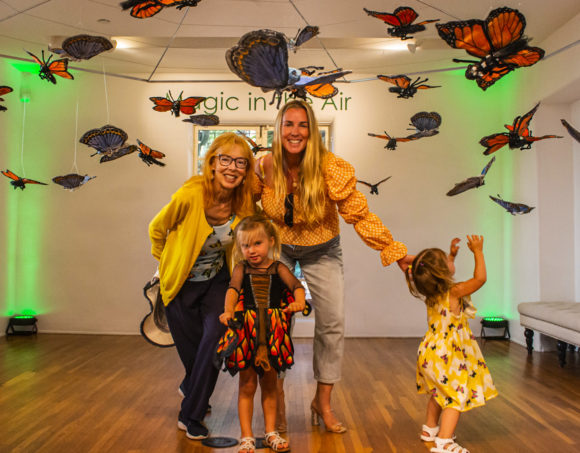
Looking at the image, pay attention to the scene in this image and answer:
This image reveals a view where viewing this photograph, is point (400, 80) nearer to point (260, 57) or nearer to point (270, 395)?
point (260, 57)

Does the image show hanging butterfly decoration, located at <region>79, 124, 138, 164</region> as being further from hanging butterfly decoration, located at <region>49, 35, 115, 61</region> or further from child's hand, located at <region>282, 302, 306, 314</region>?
child's hand, located at <region>282, 302, 306, 314</region>

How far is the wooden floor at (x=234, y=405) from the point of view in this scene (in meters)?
2.87

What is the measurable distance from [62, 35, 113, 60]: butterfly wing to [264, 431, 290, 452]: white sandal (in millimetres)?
2475

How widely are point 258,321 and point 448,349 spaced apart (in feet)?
2.95

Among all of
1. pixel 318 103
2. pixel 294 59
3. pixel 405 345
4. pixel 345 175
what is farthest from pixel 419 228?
pixel 345 175

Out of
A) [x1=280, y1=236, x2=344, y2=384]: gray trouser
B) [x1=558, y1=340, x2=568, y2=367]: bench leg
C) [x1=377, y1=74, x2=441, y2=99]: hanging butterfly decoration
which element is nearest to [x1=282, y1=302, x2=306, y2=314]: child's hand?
[x1=280, y1=236, x2=344, y2=384]: gray trouser

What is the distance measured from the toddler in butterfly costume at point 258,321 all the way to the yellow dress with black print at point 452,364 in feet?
2.22

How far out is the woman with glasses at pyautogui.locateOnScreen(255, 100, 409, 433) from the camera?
116 inches

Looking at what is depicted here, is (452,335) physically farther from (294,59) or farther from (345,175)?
(294,59)

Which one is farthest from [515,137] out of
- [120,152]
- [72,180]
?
[72,180]

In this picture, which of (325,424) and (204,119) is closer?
(325,424)

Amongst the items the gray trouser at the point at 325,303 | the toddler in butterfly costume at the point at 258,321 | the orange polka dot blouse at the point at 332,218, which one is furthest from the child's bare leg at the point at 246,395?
the orange polka dot blouse at the point at 332,218

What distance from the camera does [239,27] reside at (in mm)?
5078

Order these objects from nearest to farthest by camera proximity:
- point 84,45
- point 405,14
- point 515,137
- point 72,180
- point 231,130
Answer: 1. point 405,14
2. point 84,45
3. point 515,137
4. point 72,180
5. point 231,130
